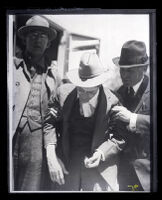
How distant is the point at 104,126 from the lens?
402 cm

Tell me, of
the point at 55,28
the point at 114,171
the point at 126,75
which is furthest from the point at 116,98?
the point at 55,28

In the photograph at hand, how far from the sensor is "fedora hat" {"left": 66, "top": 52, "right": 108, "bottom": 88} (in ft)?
13.0

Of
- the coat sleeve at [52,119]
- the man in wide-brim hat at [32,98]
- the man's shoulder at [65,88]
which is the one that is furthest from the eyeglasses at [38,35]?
the coat sleeve at [52,119]

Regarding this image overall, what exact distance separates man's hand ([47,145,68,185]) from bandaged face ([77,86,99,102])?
2.93ft

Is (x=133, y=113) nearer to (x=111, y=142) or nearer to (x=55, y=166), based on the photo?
(x=111, y=142)

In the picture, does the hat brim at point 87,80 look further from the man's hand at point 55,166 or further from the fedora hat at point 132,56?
the man's hand at point 55,166

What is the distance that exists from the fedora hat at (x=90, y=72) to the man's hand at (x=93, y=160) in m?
1.06

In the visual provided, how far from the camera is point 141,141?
4.09 meters

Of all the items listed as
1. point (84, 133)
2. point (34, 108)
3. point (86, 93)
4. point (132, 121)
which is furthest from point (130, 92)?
point (34, 108)

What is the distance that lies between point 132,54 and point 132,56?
0.04m

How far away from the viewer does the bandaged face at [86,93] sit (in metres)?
4.05

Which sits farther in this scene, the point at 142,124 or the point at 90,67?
the point at 142,124
